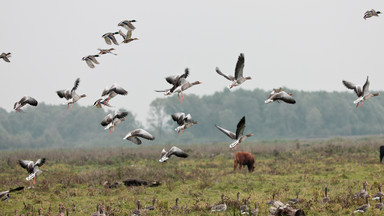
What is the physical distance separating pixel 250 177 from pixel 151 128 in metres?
94.9

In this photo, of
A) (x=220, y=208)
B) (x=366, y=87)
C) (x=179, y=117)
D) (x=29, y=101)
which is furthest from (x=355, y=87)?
(x=29, y=101)

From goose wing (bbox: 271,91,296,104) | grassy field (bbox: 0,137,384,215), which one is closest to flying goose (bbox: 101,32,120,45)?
goose wing (bbox: 271,91,296,104)

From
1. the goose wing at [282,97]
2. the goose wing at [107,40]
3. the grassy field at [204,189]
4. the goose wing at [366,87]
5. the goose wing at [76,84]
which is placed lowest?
the grassy field at [204,189]

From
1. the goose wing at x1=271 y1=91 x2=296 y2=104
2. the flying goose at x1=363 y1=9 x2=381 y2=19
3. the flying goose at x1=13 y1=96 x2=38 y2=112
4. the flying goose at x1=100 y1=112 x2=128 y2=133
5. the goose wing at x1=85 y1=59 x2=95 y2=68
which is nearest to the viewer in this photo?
the goose wing at x1=271 y1=91 x2=296 y2=104

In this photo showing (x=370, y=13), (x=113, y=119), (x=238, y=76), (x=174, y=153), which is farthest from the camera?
(x=370, y=13)

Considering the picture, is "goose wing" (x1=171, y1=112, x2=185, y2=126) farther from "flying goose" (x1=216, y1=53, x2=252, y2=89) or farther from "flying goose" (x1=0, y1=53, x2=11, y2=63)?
"flying goose" (x1=0, y1=53, x2=11, y2=63)

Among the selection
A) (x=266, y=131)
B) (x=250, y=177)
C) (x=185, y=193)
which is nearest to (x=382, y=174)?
(x=250, y=177)

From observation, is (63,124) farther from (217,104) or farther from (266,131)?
(266,131)

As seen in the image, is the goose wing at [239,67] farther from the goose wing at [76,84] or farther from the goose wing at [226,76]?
the goose wing at [76,84]

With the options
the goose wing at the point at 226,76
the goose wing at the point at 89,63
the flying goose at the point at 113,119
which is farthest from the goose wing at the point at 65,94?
the goose wing at the point at 226,76

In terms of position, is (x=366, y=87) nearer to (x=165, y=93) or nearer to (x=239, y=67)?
(x=239, y=67)

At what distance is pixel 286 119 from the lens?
108312mm

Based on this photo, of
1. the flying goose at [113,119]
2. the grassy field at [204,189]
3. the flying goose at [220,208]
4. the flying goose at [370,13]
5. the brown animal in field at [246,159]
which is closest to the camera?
the flying goose at [113,119]

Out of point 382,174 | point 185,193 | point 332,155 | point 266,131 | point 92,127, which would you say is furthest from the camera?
point 92,127
